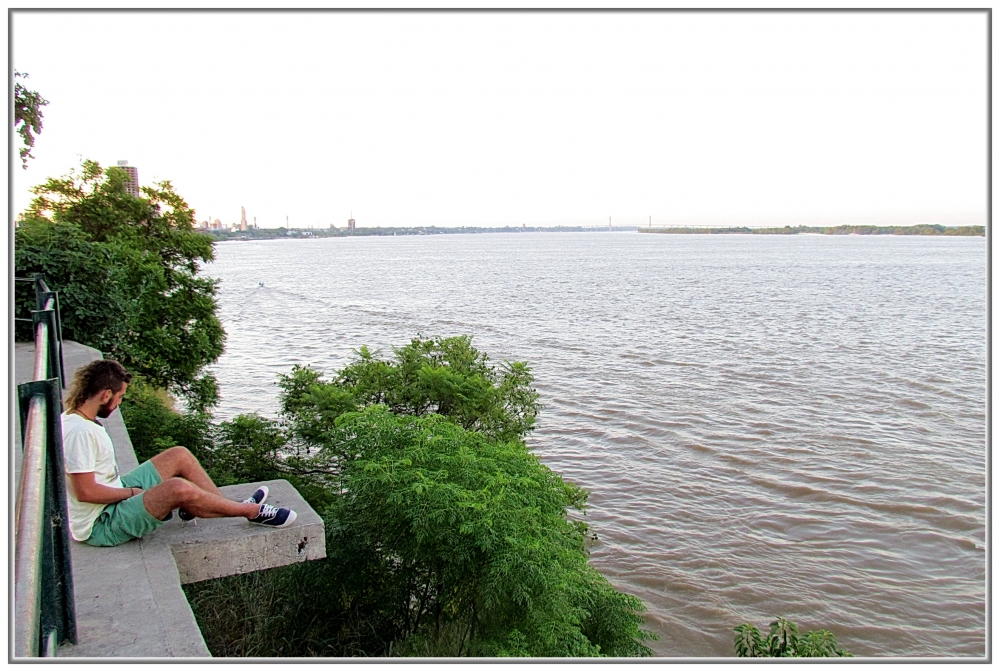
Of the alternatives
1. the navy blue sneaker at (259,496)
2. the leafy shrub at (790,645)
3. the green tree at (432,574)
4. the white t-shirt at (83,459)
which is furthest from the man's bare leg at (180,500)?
the leafy shrub at (790,645)

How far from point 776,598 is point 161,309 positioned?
12354 mm

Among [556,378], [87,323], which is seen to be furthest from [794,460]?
[87,323]

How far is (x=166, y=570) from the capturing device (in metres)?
4.16

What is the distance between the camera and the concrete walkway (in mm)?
3492

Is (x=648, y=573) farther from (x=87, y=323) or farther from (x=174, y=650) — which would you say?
(x=87, y=323)

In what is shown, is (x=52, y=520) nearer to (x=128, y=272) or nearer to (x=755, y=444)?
(x=128, y=272)

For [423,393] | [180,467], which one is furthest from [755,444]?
[180,467]

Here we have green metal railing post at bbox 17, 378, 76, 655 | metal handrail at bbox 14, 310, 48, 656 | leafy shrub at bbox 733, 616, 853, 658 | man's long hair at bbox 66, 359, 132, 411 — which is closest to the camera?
metal handrail at bbox 14, 310, 48, 656

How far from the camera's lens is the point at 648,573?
392 inches

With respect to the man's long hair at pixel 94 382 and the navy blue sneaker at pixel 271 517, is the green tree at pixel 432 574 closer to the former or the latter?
the navy blue sneaker at pixel 271 517

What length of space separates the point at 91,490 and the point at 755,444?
1307cm

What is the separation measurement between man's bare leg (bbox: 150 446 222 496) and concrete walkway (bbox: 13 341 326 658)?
309 mm

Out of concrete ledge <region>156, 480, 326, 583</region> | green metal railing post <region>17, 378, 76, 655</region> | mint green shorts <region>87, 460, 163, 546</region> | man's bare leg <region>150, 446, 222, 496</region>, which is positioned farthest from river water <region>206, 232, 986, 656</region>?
green metal railing post <region>17, 378, 76, 655</region>

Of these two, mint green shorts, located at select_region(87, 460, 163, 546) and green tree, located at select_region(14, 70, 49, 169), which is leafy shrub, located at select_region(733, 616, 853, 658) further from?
green tree, located at select_region(14, 70, 49, 169)
